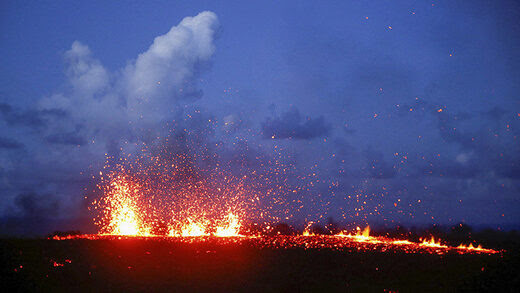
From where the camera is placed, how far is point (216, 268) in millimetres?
27625

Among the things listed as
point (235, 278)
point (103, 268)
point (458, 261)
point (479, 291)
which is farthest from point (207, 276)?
point (458, 261)

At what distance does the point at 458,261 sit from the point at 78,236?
3061 cm

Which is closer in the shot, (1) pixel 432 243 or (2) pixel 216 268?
(2) pixel 216 268

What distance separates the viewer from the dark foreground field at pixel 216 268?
23.6 m

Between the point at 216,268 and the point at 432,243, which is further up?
the point at 432,243

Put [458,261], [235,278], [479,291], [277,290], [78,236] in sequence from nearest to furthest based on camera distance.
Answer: [479,291] → [277,290] → [235,278] → [458,261] → [78,236]

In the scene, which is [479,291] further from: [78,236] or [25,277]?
[78,236]

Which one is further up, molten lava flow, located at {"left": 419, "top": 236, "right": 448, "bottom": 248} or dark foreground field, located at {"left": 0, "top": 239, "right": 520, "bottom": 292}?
molten lava flow, located at {"left": 419, "top": 236, "right": 448, "bottom": 248}

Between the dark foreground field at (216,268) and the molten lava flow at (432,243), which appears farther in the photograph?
the molten lava flow at (432,243)

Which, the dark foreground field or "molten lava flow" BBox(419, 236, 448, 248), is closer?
the dark foreground field

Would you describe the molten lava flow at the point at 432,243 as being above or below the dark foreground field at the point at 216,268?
above

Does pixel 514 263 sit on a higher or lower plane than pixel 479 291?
higher

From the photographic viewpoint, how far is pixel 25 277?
19844 millimetres

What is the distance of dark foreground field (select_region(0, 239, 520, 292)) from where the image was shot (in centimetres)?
2364
